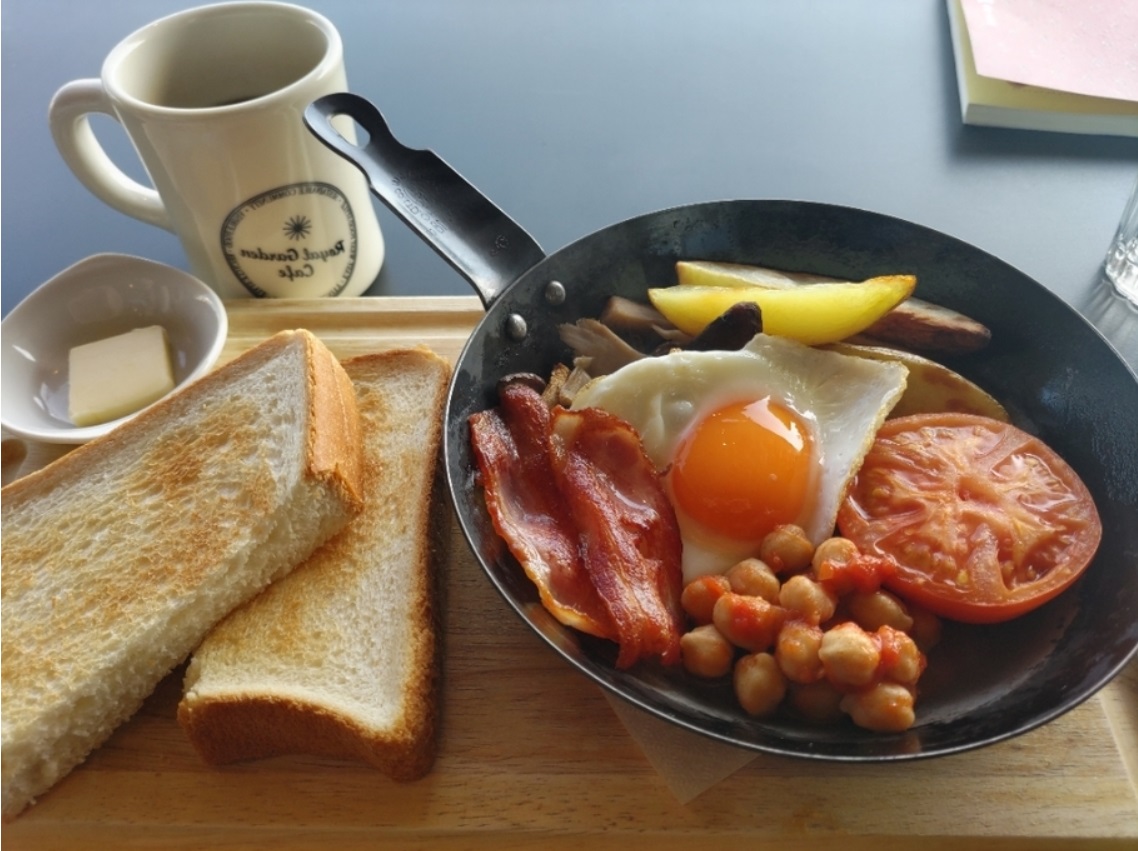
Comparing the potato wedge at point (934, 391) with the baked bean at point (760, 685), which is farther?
the potato wedge at point (934, 391)

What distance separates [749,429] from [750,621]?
45cm

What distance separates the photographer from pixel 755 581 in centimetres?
156

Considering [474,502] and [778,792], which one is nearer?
[778,792]

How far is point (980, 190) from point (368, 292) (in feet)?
6.28

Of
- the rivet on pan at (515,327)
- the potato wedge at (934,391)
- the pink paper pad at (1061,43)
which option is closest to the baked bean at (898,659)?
the potato wedge at (934,391)

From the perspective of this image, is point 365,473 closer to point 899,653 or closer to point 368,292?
point 368,292

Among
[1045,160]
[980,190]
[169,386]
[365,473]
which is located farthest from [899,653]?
[1045,160]

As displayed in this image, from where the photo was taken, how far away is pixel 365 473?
6.54 ft

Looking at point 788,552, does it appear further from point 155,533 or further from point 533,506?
point 155,533

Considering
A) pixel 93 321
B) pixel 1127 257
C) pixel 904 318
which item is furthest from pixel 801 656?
pixel 93 321

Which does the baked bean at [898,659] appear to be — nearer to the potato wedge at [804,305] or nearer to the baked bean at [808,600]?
the baked bean at [808,600]

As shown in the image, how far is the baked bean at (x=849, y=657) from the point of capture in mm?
1373

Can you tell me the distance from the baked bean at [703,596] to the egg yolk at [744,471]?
0.56 feet

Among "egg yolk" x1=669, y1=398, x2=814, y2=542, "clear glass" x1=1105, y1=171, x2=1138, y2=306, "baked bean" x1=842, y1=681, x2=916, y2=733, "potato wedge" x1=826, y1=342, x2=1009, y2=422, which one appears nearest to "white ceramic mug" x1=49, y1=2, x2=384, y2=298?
"egg yolk" x1=669, y1=398, x2=814, y2=542
